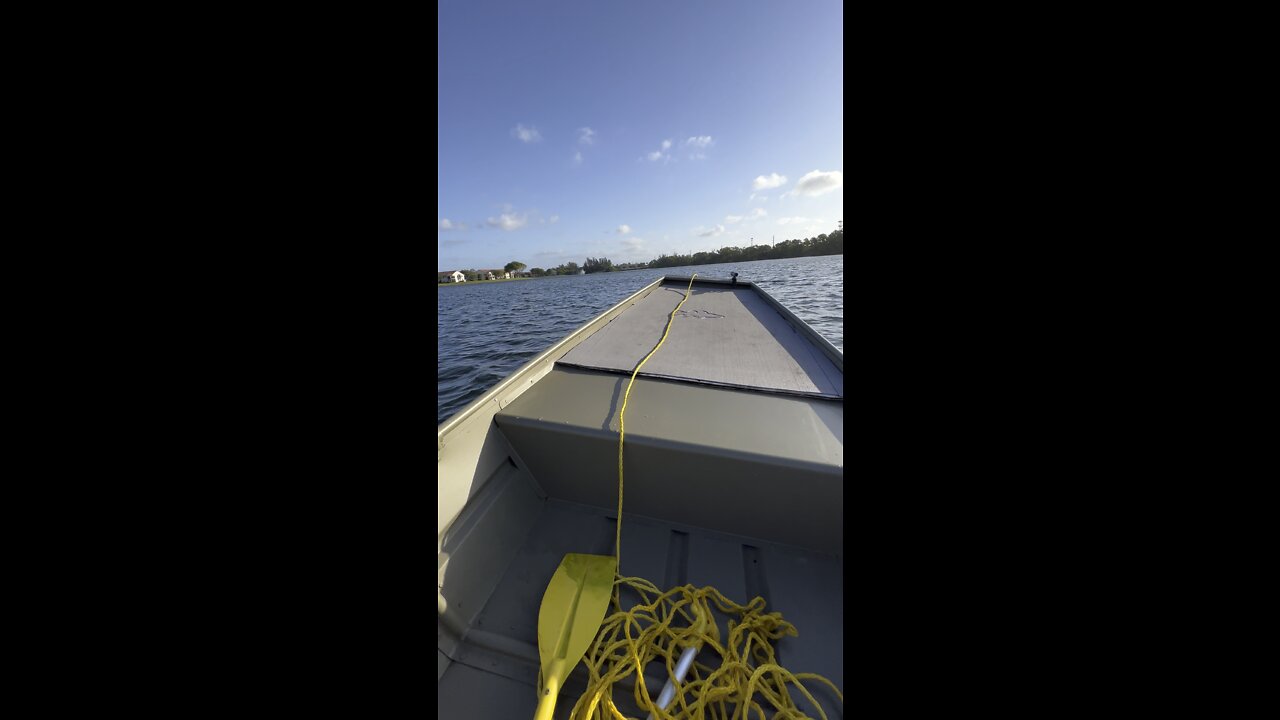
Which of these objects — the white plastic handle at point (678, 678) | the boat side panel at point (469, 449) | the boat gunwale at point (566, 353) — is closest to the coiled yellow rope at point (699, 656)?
the white plastic handle at point (678, 678)

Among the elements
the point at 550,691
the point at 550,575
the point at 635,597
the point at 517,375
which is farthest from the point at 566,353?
the point at 550,691

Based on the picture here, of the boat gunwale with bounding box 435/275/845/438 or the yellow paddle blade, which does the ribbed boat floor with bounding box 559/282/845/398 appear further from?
the yellow paddle blade

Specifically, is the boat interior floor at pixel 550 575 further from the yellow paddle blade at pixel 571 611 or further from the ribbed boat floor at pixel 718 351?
the ribbed boat floor at pixel 718 351

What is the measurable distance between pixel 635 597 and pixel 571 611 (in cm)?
25

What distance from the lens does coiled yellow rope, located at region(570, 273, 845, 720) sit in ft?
3.06

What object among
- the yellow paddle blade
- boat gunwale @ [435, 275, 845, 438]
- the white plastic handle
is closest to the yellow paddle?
the yellow paddle blade

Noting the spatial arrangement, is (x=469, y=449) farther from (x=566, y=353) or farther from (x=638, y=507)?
A: (x=566, y=353)

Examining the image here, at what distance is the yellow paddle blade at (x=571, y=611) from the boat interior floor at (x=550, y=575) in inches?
3.5

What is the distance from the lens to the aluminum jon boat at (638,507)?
1.11 metres

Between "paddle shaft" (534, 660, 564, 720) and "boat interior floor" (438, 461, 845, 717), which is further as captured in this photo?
"boat interior floor" (438, 461, 845, 717)

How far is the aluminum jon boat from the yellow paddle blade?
9 cm
